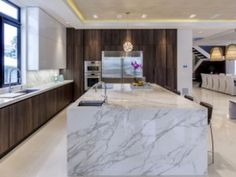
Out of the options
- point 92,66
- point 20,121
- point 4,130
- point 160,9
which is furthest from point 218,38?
point 4,130

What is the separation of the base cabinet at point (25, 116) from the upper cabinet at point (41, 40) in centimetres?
81

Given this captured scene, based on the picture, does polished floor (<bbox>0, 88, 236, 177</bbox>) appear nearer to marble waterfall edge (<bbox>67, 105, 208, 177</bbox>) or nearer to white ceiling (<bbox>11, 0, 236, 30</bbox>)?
marble waterfall edge (<bbox>67, 105, 208, 177</bbox>)

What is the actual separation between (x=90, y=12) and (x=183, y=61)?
13.1 ft

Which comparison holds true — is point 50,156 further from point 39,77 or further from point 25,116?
point 39,77

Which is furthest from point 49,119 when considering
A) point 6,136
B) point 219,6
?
point 219,6

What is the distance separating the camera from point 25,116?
17.9ft

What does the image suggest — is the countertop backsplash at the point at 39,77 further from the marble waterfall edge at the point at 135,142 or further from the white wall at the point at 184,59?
the white wall at the point at 184,59

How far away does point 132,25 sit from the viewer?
9.96 m

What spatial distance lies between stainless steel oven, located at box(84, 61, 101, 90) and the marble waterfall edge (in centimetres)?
690

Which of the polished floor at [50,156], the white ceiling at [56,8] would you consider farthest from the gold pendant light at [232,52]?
the white ceiling at [56,8]

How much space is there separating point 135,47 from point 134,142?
709cm

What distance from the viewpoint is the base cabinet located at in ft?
14.8

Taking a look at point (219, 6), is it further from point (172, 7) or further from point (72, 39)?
point (72, 39)

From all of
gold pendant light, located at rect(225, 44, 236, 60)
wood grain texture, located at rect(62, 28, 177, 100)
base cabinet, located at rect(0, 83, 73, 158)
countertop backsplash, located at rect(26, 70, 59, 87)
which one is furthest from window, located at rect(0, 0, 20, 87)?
gold pendant light, located at rect(225, 44, 236, 60)
